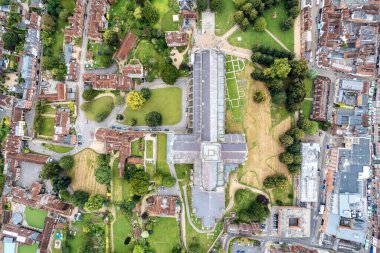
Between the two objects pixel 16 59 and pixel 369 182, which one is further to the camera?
pixel 16 59

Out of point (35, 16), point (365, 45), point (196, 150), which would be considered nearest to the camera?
point (196, 150)

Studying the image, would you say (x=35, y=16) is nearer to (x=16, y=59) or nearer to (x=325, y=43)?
(x=16, y=59)

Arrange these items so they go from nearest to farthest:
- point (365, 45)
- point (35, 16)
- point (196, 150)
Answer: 1. point (196, 150)
2. point (365, 45)
3. point (35, 16)

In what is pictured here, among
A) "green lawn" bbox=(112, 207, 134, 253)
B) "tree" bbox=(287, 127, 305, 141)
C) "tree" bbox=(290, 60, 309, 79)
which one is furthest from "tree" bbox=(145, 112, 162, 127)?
"tree" bbox=(290, 60, 309, 79)

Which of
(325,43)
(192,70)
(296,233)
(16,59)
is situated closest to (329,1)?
(325,43)

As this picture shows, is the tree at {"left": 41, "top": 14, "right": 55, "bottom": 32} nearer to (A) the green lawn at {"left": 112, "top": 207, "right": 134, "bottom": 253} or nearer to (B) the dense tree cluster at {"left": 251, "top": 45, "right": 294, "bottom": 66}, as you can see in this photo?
(A) the green lawn at {"left": 112, "top": 207, "right": 134, "bottom": 253}

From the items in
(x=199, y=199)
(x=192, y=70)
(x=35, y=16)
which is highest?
(x=35, y=16)

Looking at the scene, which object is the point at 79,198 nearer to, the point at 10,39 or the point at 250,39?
the point at 10,39

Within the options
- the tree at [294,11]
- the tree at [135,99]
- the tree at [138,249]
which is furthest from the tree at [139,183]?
the tree at [294,11]
